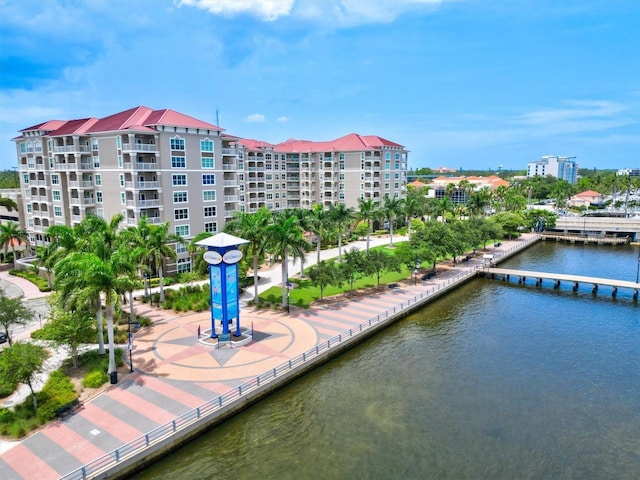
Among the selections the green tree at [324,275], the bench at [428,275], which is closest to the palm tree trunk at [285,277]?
the green tree at [324,275]

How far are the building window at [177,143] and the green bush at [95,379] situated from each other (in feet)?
119

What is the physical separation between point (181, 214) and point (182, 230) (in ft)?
7.55

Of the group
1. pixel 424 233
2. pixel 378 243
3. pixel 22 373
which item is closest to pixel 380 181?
pixel 378 243

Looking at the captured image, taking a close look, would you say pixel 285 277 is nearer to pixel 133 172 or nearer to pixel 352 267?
pixel 352 267

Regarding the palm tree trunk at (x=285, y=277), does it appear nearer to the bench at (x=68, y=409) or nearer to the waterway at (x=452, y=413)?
the waterway at (x=452, y=413)

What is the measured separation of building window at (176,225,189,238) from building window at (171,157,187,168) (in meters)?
8.52

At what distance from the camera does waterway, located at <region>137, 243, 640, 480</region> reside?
2462 centimetres

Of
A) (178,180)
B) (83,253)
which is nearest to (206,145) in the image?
(178,180)

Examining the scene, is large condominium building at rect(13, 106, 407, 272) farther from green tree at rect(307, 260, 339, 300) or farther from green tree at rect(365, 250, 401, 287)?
green tree at rect(365, 250, 401, 287)

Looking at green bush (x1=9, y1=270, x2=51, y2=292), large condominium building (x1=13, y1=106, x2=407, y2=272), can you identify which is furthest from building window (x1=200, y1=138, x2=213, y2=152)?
green bush (x1=9, y1=270, x2=51, y2=292)

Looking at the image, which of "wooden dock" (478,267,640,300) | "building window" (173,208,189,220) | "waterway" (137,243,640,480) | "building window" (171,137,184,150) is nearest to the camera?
"waterway" (137,243,640,480)

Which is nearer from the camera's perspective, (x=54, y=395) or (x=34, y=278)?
(x=54, y=395)

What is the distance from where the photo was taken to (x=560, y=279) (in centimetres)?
6184

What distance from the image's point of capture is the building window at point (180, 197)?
60.9 metres
